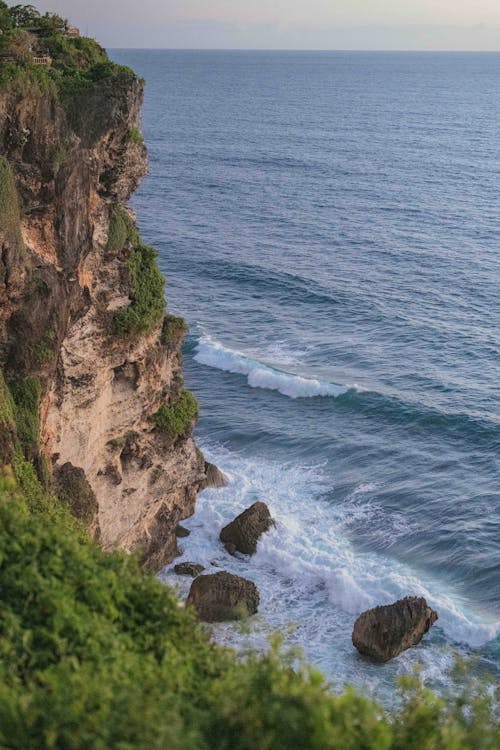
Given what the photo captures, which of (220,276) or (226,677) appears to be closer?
(226,677)

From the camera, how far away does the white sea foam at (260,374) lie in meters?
55.4

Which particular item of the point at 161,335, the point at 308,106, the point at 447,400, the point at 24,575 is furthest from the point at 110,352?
the point at 308,106

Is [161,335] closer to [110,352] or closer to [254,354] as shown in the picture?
[110,352]

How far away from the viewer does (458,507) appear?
43.8 m

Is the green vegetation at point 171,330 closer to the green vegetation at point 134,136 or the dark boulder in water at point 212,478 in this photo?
the green vegetation at point 134,136

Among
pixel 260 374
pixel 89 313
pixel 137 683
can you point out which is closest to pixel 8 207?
pixel 89 313

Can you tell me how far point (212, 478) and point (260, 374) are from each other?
1326 cm

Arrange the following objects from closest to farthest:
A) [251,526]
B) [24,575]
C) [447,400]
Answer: [24,575]
[251,526]
[447,400]

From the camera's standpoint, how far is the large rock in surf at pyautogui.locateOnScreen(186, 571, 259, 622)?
116ft

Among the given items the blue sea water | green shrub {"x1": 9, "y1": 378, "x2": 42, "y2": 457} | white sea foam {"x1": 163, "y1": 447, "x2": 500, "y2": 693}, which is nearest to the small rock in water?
white sea foam {"x1": 163, "y1": 447, "x2": 500, "y2": 693}

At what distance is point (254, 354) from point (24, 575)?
43.8 meters

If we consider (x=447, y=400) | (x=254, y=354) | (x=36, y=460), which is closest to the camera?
(x=36, y=460)

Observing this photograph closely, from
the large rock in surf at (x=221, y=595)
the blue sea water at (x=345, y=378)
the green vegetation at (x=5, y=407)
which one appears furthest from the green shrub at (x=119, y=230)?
the blue sea water at (x=345, y=378)

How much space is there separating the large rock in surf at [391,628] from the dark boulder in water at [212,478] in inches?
504
